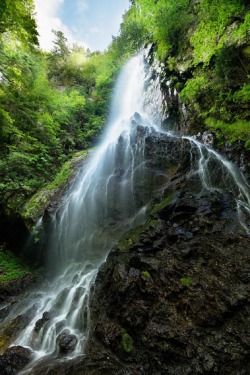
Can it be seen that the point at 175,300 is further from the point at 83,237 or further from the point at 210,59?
the point at 210,59

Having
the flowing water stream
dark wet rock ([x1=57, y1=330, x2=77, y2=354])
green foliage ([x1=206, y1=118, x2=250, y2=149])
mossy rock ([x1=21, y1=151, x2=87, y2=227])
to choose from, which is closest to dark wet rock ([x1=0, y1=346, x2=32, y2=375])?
the flowing water stream

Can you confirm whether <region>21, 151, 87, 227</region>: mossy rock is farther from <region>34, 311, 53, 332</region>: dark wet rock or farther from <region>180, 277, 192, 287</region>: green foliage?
<region>180, 277, 192, 287</region>: green foliage

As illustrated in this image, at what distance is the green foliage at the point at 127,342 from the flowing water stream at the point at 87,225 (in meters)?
1.07

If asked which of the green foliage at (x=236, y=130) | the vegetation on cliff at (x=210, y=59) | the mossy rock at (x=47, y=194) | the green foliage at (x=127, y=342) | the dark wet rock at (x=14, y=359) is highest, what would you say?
the vegetation on cliff at (x=210, y=59)

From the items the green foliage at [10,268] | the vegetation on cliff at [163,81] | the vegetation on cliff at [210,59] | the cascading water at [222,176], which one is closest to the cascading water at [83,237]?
the green foliage at [10,268]

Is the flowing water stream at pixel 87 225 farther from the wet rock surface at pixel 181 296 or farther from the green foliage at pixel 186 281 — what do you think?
the green foliage at pixel 186 281

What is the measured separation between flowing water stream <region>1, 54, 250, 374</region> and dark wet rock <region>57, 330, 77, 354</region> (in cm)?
2

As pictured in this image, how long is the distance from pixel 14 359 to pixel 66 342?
1117 mm

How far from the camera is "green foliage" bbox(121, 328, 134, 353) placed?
4150 millimetres

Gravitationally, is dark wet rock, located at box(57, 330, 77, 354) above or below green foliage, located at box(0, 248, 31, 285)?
below

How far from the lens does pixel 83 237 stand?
374 inches

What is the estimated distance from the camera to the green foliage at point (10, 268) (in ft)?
30.4

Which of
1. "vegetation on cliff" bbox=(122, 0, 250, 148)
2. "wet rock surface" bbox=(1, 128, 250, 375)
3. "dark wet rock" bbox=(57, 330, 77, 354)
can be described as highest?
"vegetation on cliff" bbox=(122, 0, 250, 148)

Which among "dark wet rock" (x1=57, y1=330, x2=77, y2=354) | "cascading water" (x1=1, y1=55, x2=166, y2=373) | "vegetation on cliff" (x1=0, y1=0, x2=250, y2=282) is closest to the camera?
"dark wet rock" (x1=57, y1=330, x2=77, y2=354)
